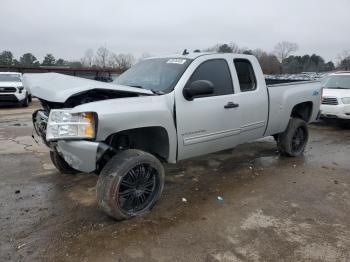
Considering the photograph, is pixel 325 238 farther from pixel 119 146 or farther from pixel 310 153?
pixel 310 153

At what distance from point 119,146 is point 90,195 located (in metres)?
0.80

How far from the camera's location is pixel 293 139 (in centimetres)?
684

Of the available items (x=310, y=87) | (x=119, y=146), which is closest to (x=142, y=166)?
(x=119, y=146)

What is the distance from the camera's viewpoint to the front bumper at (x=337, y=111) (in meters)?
9.90

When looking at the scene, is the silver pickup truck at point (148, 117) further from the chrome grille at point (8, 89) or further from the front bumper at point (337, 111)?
the chrome grille at point (8, 89)

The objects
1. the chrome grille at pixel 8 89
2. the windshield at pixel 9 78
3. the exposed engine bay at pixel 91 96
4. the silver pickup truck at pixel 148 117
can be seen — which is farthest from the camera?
the windshield at pixel 9 78

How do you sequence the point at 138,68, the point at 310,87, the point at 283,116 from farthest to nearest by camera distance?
the point at 310,87
the point at 283,116
the point at 138,68

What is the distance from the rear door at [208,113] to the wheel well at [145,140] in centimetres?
20

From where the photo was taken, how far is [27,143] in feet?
25.8

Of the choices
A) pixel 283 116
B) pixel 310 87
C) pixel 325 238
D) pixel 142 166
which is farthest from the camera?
pixel 310 87

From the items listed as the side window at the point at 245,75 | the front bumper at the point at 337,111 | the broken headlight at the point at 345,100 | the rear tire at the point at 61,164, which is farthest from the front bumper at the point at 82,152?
the broken headlight at the point at 345,100

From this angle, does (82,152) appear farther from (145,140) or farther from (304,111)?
(304,111)

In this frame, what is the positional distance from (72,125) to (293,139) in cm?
453

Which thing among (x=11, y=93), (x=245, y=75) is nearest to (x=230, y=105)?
(x=245, y=75)
